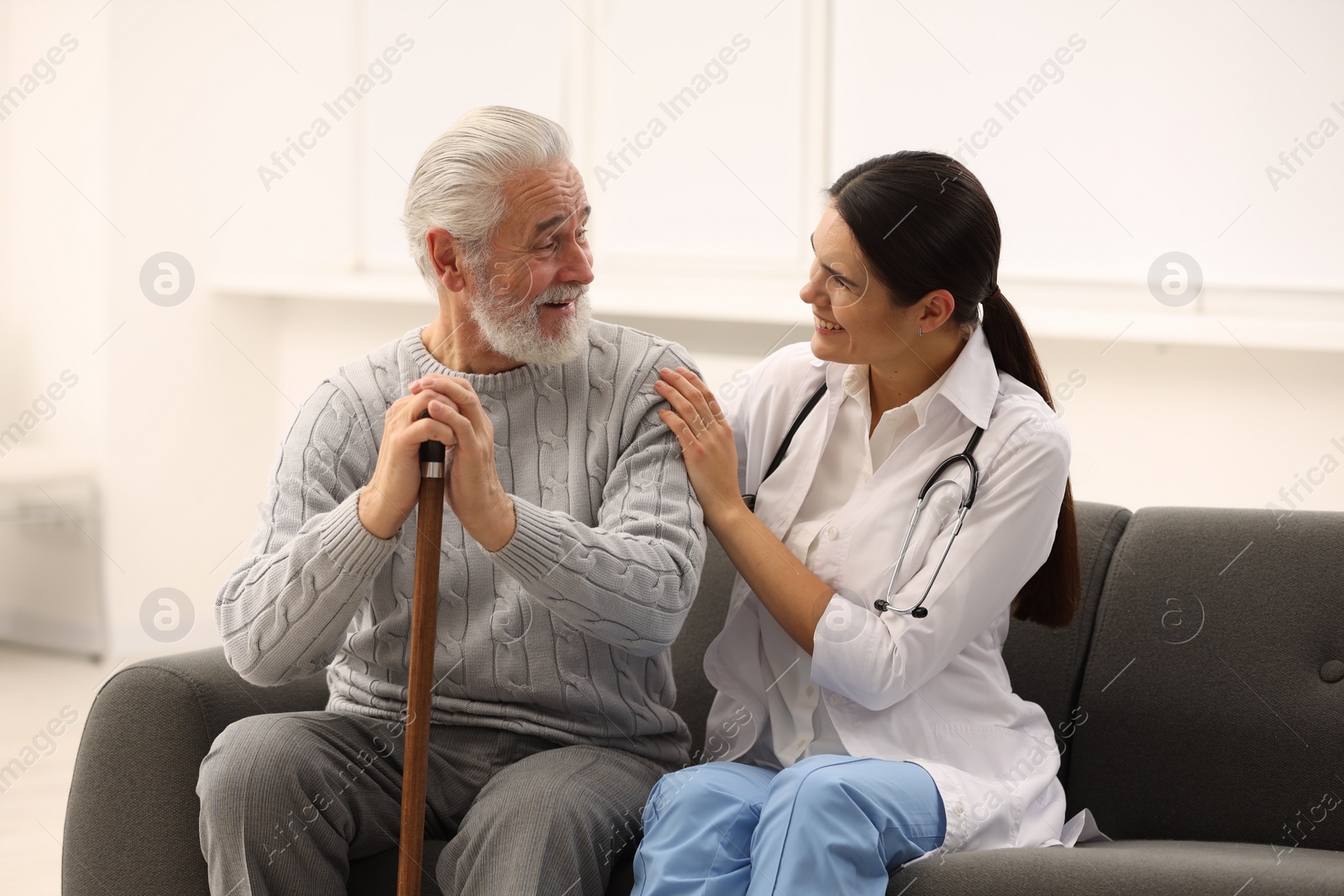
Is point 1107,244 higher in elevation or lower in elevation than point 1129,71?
lower

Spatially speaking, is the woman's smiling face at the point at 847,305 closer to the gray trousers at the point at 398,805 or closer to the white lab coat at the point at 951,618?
the white lab coat at the point at 951,618

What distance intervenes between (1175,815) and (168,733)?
4.73 feet

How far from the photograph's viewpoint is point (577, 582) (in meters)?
1.72

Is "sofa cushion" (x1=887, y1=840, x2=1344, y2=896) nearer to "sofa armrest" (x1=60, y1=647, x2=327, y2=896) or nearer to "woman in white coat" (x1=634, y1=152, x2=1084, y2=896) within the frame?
"woman in white coat" (x1=634, y1=152, x2=1084, y2=896)

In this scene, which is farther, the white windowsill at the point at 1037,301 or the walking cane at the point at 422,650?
the white windowsill at the point at 1037,301

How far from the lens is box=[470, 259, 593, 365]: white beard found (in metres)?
1.89

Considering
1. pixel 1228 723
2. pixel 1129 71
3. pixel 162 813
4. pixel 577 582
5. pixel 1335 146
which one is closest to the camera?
pixel 577 582

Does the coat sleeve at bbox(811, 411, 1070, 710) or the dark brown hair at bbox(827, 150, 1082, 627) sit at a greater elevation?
the dark brown hair at bbox(827, 150, 1082, 627)

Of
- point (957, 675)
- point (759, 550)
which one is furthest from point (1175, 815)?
point (759, 550)

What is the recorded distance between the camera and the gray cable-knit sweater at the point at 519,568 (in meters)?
1.72

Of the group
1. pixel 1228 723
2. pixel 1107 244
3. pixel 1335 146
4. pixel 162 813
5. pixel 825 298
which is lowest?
pixel 162 813

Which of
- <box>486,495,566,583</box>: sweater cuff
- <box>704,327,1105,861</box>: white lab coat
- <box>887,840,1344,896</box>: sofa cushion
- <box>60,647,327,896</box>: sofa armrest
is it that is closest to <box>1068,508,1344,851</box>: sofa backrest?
<box>704,327,1105,861</box>: white lab coat

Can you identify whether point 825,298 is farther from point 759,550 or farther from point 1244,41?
point 1244,41

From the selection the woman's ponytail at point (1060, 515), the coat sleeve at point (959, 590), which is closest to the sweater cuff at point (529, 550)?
the coat sleeve at point (959, 590)
